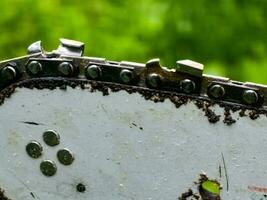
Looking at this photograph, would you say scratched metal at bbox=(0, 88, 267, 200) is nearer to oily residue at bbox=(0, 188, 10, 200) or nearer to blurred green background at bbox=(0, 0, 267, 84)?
oily residue at bbox=(0, 188, 10, 200)

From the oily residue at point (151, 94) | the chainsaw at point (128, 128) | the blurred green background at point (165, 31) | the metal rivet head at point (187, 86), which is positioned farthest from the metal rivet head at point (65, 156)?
the blurred green background at point (165, 31)

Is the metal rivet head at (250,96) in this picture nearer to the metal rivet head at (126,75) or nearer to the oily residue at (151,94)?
the oily residue at (151,94)

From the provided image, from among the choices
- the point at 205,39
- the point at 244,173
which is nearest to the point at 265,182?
the point at 244,173

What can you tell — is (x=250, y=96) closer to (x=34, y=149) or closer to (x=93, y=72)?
(x=93, y=72)

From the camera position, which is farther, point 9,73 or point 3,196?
point 3,196

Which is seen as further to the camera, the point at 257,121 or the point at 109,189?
the point at 109,189

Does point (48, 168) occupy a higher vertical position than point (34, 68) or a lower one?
lower

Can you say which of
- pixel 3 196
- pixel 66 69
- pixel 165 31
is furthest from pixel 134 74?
pixel 165 31

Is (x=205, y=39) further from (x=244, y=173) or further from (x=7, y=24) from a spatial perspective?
(x=244, y=173)
